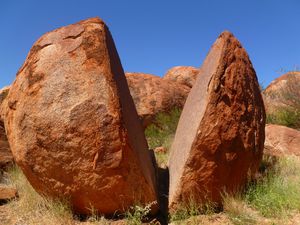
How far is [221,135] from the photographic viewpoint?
398cm

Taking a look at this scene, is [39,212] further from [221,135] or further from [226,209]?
[221,135]

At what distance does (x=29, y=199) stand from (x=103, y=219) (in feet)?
3.70

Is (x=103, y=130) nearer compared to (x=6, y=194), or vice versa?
(x=103, y=130)

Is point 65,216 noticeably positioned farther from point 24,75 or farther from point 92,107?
point 24,75

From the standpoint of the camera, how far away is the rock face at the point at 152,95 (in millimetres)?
9586

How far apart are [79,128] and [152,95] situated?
248 inches

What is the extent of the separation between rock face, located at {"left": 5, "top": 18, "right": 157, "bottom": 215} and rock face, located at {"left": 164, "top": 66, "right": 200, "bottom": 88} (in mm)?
9132

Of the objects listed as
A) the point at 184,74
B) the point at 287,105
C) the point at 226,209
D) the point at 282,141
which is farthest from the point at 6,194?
the point at 184,74

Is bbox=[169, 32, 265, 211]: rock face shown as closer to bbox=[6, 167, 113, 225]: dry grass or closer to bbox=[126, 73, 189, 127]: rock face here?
bbox=[6, 167, 113, 225]: dry grass

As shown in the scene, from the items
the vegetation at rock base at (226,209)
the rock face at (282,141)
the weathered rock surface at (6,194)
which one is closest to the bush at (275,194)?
the vegetation at rock base at (226,209)

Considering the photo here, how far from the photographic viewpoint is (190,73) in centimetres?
1362

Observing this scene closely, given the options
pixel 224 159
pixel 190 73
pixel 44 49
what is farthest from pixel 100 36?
pixel 190 73

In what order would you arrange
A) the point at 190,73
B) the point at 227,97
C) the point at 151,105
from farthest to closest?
the point at 190,73 < the point at 151,105 < the point at 227,97

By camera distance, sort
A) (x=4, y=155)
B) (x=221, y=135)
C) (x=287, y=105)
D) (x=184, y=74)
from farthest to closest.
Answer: (x=184, y=74) < (x=287, y=105) < (x=4, y=155) < (x=221, y=135)
